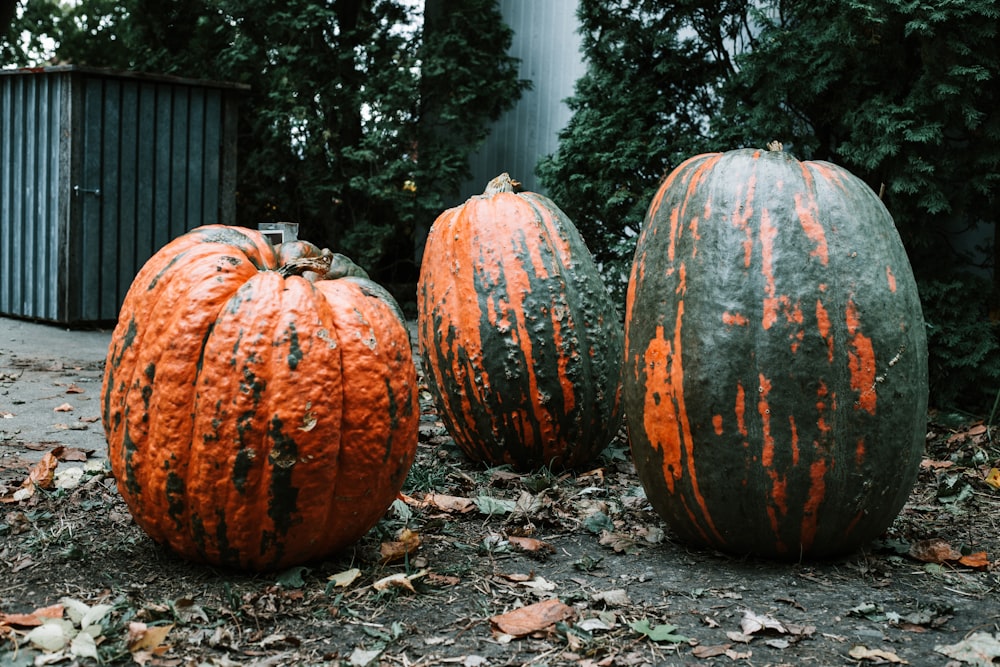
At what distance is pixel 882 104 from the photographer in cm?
569

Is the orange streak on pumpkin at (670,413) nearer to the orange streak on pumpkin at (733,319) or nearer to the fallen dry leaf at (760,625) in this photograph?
the orange streak on pumpkin at (733,319)

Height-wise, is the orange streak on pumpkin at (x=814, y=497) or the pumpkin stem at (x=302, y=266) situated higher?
the pumpkin stem at (x=302, y=266)

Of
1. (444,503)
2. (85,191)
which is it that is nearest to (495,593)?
(444,503)

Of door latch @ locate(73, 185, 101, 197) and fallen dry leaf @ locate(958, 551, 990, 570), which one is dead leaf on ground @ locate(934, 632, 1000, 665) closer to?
fallen dry leaf @ locate(958, 551, 990, 570)

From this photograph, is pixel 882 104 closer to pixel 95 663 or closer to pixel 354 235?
pixel 95 663

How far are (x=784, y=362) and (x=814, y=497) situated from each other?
1.43ft

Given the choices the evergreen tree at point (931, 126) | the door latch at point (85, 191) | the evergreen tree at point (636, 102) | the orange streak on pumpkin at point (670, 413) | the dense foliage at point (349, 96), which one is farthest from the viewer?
the dense foliage at point (349, 96)

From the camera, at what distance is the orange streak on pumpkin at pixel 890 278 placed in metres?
2.92

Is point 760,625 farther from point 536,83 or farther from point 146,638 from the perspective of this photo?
point 536,83

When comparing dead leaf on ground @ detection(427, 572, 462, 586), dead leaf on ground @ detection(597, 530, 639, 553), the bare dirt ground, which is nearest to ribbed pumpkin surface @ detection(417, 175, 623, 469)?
the bare dirt ground

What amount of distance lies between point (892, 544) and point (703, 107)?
206 inches

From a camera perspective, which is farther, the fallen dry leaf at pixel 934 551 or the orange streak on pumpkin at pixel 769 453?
the fallen dry leaf at pixel 934 551

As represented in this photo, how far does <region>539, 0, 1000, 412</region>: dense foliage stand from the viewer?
215 inches

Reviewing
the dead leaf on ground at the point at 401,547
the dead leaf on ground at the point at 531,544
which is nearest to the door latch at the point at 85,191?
the dead leaf on ground at the point at 401,547
